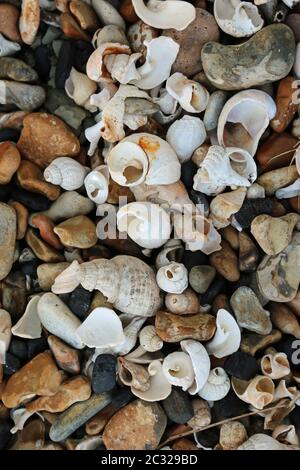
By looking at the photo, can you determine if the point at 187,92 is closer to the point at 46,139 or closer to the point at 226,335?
the point at 46,139

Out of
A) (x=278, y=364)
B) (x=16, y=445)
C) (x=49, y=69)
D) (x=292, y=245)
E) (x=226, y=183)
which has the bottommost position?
(x=16, y=445)

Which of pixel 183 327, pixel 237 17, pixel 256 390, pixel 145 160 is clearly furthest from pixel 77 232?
pixel 237 17

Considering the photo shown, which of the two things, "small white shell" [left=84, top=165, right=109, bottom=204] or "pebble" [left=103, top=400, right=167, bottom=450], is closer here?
"pebble" [left=103, top=400, right=167, bottom=450]

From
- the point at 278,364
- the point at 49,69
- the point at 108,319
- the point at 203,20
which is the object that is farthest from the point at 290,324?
the point at 49,69

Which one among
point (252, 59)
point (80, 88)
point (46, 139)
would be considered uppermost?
point (252, 59)

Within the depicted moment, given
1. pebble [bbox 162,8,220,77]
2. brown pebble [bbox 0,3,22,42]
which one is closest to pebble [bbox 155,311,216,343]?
pebble [bbox 162,8,220,77]

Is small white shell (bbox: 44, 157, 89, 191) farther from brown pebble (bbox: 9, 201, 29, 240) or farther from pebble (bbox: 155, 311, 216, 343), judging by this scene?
pebble (bbox: 155, 311, 216, 343)
